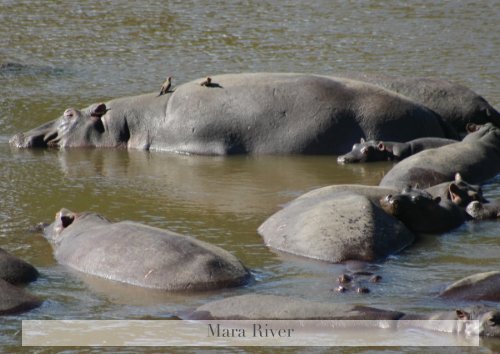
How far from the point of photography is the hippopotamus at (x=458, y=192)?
9.87 metres

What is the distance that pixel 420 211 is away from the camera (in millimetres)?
9250

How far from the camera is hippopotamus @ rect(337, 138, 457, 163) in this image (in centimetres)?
1212

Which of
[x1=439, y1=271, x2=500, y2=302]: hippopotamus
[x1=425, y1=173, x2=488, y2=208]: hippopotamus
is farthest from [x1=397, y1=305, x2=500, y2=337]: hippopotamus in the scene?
[x1=425, y1=173, x2=488, y2=208]: hippopotamus

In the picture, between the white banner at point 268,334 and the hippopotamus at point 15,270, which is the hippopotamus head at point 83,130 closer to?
the hippopotamus at point 15,270

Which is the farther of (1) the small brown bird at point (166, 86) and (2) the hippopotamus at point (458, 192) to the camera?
(1) the small brown bird at point (166, 86)

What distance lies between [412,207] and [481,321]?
2.65 meters

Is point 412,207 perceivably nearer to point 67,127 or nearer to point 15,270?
point 15,270

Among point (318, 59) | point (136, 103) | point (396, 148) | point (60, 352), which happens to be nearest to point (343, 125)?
point (396, 148)

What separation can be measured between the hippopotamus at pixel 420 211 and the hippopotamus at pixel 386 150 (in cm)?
267

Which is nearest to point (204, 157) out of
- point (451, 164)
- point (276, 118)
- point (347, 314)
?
point (276, 118)

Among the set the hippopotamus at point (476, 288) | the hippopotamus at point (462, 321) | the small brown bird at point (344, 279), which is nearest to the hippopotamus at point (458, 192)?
the small brown bird at point (344, 279)

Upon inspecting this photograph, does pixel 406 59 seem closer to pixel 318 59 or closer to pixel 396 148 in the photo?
pixel 318 59

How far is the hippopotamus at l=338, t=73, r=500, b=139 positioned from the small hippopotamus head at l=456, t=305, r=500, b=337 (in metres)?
6.77

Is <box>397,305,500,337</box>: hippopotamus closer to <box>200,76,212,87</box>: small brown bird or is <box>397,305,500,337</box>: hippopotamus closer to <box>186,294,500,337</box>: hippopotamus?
<box>186,294,500,337</box>: hippopotamus
